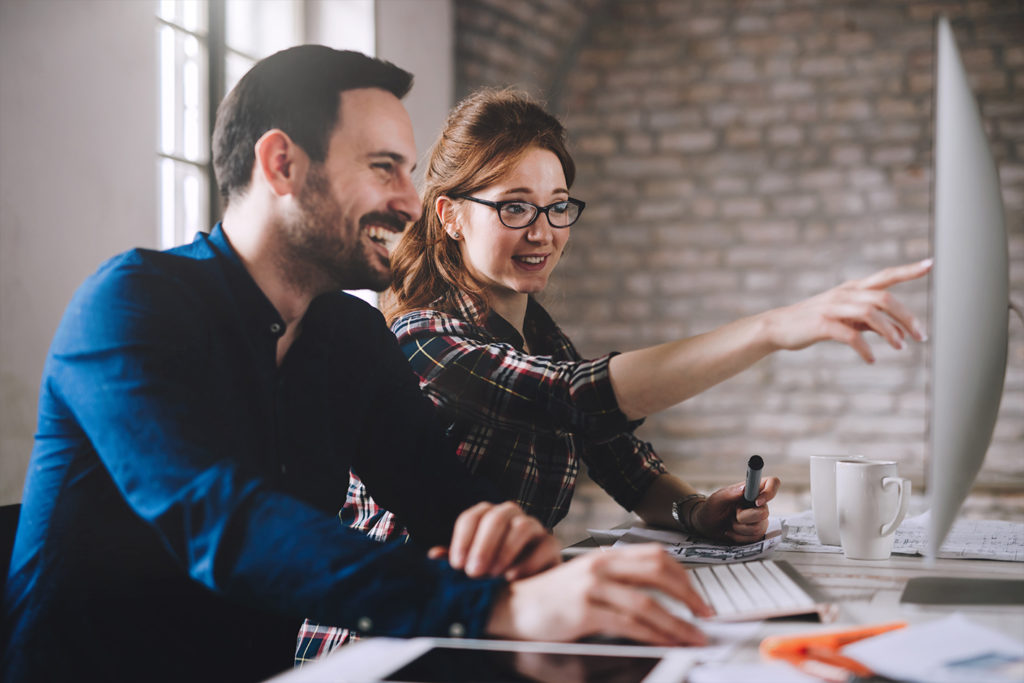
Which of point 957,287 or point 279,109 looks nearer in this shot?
point 957,287

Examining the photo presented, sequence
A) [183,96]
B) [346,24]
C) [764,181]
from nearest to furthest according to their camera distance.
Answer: [183,96], [346,24], [764,181]

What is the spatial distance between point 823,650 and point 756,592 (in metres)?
0.20

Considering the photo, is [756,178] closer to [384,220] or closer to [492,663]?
[384,220]

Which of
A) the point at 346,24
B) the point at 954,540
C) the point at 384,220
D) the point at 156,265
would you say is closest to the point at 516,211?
the point at 384,220

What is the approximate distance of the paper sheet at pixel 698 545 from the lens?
105 centimetres

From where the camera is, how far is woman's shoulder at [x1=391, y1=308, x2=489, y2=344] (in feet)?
4.25

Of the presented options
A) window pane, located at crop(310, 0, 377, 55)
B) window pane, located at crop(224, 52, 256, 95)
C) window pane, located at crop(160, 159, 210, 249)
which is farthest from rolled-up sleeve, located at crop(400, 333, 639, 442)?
window pane, located at crop(310, 0, 377, 55)

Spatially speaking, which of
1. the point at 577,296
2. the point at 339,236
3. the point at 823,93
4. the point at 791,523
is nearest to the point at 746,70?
the point at 823,93

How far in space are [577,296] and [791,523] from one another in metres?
2.15

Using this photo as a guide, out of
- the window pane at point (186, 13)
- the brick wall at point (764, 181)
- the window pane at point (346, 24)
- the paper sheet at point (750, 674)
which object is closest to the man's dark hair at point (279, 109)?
the paper sheet at point (750, 674)

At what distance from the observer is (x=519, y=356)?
1200 mm

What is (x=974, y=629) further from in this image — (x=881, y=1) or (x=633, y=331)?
(x=881, y=1)

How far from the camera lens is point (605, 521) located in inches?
125

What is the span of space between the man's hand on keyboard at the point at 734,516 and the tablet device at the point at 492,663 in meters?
0.54
